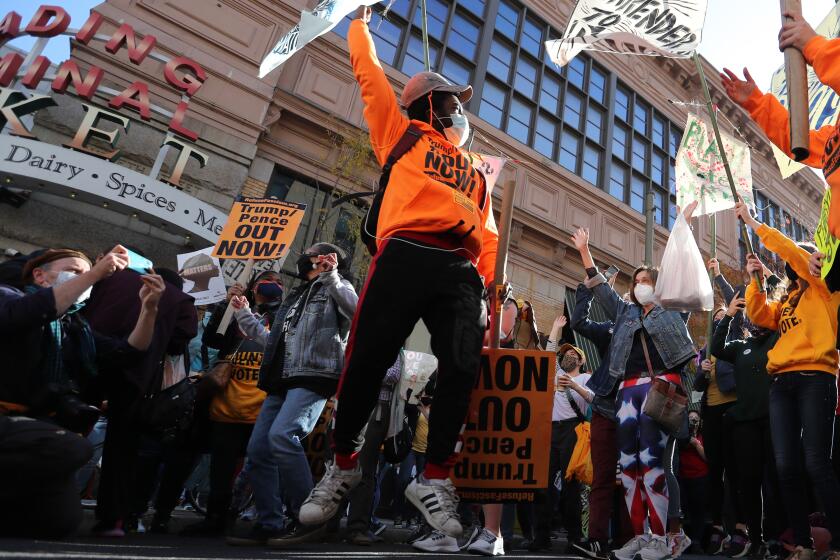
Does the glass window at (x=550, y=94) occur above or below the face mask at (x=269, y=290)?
above

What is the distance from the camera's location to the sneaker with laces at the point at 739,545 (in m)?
4.36

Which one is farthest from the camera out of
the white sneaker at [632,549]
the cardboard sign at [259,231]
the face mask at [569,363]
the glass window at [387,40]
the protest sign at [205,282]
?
the glass window at [387,40]

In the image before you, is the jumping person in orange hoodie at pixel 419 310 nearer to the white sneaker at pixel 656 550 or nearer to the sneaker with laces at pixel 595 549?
the white sneaker at pixel 656 550

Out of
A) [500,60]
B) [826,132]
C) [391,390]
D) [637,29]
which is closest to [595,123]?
[500,60]

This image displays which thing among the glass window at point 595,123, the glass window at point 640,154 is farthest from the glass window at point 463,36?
the glass window at point 640,154

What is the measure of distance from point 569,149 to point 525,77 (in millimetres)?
2361

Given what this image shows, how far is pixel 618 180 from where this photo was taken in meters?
16.3

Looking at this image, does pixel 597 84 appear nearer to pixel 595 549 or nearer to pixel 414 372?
pixel 414 372

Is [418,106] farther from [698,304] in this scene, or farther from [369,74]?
[698,304]

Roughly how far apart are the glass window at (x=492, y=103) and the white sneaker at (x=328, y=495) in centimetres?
1236

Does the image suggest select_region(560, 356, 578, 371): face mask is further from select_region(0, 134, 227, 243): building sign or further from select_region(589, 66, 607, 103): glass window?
select_region(589, 66, 607, 103): glass window

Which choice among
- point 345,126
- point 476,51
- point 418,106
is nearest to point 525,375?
point 418,106

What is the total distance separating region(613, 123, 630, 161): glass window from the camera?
16.5 m

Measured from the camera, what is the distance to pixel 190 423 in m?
3.74
